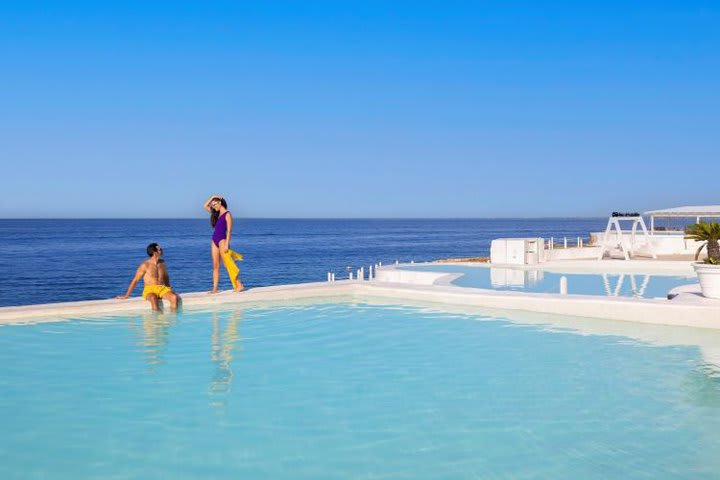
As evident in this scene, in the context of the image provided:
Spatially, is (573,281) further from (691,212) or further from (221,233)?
(691,212)

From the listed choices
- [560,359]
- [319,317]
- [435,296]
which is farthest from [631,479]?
[435,296]

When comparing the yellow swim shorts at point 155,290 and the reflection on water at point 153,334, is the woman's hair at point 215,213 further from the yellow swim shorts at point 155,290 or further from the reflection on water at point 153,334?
the reflection on water at point 153,334

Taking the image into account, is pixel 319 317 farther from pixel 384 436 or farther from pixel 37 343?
pixel 384 436

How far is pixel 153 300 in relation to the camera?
1121 centimetres

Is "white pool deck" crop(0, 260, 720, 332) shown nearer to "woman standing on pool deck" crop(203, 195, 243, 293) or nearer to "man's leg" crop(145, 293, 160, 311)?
"man's leg" crop(145, 293, 160, 311)

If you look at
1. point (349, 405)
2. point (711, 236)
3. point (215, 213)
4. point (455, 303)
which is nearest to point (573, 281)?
point (711, 236)

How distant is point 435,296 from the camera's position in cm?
1280

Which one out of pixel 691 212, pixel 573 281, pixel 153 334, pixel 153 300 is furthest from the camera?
pixel 691 212

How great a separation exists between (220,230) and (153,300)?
5.83ft

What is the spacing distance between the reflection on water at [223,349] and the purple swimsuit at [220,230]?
52.8 inches

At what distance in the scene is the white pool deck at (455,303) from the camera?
1030 centimetres

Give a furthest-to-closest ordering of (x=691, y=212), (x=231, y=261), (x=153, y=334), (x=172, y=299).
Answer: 1. (x=691, y=212)
2. (x=231, y=261)
3. (x=172, y=299)
4. (x=153, y=334)

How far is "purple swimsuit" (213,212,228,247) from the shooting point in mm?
11992

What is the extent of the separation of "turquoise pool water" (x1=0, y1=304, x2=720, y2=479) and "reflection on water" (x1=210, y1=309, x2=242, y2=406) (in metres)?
0.04
